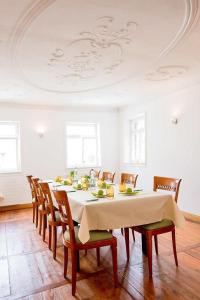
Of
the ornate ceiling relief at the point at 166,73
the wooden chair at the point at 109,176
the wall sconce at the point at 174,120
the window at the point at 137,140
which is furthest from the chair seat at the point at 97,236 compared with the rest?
the window at the point at 137,140

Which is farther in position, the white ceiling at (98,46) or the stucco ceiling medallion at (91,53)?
the stucco ceiling medallion at (91,53)

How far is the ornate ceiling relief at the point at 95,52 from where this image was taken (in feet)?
7.90

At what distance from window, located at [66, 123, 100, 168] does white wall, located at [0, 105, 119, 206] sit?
8.8 inches

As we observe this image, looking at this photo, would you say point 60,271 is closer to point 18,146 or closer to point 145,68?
point 145,68

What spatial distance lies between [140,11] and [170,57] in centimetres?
122

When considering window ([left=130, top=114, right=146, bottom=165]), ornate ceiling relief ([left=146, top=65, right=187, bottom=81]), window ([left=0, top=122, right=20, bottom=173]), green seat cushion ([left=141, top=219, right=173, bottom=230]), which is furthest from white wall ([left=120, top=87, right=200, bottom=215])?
window ([left=0, top=122, right=20, bottom=173])

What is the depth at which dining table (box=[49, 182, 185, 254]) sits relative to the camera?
2305 millimetres

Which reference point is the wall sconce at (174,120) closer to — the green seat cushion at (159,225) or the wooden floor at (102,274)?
the wooden floor at (102,274)

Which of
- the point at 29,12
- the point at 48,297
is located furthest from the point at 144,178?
the point at 29,12

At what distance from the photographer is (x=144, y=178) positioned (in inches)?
229

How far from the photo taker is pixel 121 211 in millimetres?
2432

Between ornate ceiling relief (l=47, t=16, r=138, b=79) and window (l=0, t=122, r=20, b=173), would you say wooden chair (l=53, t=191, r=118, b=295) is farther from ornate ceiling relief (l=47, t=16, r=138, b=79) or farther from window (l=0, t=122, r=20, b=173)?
window (l=0, t=122, r=20, b=173)

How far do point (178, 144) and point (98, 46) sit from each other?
107 inches

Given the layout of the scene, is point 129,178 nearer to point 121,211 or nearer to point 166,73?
point 121,211
